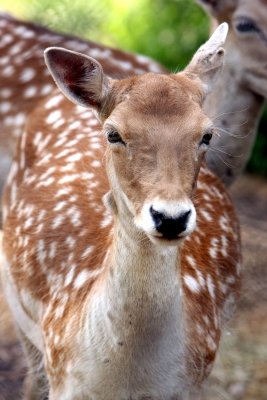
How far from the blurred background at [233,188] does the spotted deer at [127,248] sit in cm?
57

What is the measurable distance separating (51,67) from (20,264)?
3.37 feet

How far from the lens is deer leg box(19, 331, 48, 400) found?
13.3ft

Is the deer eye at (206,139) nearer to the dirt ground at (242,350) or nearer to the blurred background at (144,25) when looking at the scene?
the dirt ground at (242,350)

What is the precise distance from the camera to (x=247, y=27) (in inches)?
195

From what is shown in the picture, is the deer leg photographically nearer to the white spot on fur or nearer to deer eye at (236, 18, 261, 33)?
the white spot on fur

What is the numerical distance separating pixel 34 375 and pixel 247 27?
2.08m

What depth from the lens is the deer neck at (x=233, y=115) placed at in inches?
194

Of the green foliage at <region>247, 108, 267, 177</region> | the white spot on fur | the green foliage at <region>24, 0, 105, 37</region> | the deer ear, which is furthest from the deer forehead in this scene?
the green foliage at <region>247, 108, 267, 177</region>

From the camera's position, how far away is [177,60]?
23.9 ft

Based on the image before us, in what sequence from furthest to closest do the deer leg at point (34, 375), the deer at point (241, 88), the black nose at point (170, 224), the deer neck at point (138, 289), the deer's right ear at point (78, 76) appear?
the deer at point (241, 88), the deer leg at point (34, 375), the deer's right ear at point (78, 76), the deer neck at point (138, 289), the black nose at point (170, 224)

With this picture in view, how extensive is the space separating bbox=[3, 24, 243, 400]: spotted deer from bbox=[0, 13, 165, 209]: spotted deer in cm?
81

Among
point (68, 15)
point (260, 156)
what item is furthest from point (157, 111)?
point (260, 156)

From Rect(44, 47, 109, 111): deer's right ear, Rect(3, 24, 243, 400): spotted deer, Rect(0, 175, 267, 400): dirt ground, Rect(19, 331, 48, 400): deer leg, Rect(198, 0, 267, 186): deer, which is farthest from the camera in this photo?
Rect(198, 0, 267, 186): deer

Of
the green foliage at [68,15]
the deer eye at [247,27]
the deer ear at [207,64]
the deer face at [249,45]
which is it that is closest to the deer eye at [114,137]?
the deer ear at [207,64]
